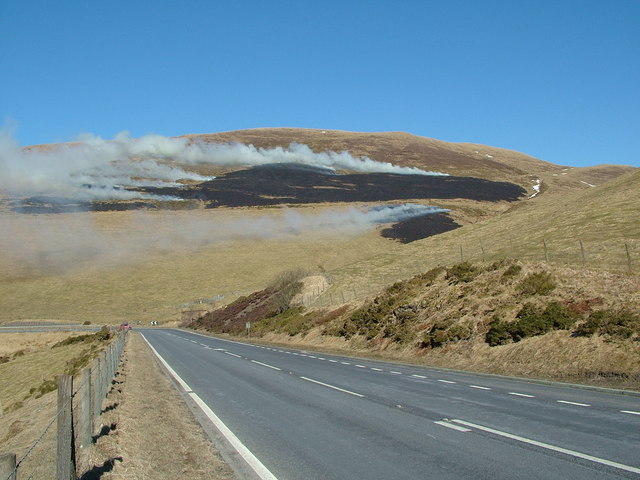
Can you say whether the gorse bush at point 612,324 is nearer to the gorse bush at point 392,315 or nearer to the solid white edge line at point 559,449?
the solid white edge line at point 559,449

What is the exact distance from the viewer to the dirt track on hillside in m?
7.45

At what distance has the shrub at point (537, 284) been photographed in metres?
23.8

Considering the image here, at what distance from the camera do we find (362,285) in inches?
2093

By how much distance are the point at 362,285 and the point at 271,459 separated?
45.5 meters

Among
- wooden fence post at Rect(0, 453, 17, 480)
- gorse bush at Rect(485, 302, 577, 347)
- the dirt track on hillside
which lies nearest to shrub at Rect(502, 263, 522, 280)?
gorse bush at Rect(485, 302, 577, 347)

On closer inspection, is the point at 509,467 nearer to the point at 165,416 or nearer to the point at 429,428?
the point at 429,428

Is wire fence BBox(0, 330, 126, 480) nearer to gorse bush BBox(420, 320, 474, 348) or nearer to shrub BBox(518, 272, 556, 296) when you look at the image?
gorse bush BBox(420, 320, 474, 348)

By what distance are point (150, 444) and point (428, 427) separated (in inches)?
195

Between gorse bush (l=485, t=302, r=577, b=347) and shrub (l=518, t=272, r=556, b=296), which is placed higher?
shrub (l=518, t=272, r=556, b=296)

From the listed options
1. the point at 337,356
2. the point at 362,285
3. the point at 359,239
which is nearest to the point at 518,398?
the point at 337,356

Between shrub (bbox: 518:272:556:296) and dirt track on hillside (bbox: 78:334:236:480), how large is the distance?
16.6 metres

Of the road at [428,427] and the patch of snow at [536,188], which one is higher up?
the patch of snow at [536,188]

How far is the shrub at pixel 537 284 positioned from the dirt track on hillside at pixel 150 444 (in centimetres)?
1656

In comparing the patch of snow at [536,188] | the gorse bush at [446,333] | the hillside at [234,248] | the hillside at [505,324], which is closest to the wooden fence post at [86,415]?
the hillside at [505,324]
